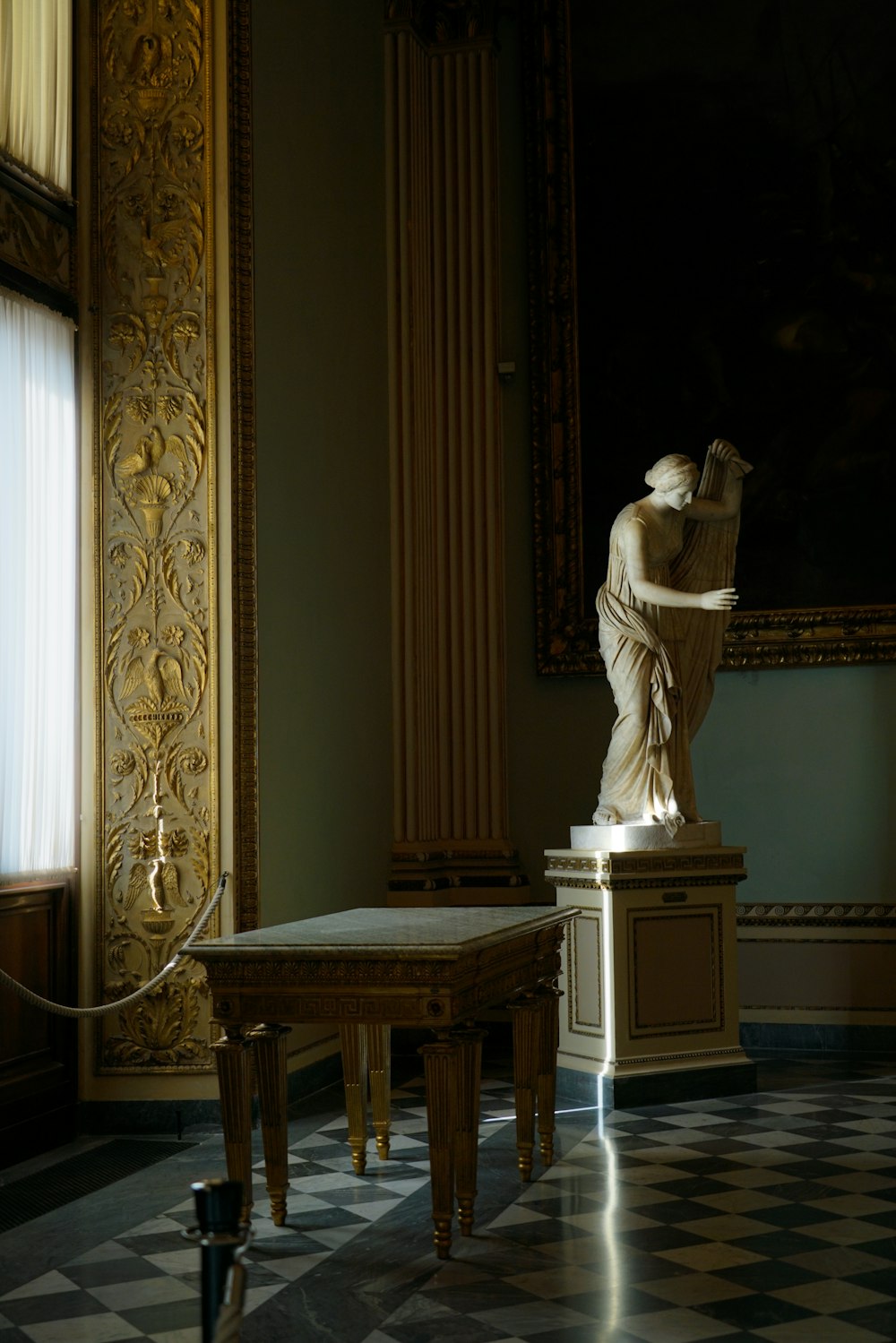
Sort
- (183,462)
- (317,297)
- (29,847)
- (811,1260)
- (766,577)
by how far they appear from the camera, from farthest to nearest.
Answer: (766,577) < (317,297) < (183,462) < (29,847) < (811,1260)

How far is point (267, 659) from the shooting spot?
645cm

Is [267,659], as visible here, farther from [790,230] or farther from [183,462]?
[790,230]

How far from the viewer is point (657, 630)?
682 cm

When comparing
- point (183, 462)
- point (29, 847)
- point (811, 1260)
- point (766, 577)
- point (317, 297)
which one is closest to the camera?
point (811, 1260)

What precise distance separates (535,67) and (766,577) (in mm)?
3251

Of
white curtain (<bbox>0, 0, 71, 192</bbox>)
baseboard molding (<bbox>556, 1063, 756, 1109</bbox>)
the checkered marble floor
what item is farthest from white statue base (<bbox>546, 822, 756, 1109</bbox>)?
white curtain (<bbox>0, 0, 71, 192</bbox>)

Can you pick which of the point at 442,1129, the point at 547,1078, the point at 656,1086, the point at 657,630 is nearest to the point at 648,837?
the point at 657,630

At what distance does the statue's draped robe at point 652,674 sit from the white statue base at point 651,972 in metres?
0.16

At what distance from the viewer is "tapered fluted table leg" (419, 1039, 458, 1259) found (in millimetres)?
4117

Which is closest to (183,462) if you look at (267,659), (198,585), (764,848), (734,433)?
(198,585)

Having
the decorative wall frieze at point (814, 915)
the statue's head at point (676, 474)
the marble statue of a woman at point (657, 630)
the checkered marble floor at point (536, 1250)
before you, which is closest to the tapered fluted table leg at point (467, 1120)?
the checkered marble floor at point (536, 1250)

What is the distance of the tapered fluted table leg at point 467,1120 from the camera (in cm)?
421

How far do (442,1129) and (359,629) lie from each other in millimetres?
3910

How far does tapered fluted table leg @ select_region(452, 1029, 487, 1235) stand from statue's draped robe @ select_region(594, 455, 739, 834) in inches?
101
